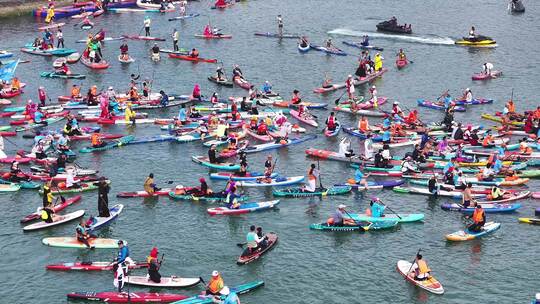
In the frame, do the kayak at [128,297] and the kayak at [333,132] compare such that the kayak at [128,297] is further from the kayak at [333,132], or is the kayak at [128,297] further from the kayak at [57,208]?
the kayak at [333,132]

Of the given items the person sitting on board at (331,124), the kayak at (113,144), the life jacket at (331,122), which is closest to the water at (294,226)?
the kayak at (113,144)

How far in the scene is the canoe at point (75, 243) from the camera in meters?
52.2

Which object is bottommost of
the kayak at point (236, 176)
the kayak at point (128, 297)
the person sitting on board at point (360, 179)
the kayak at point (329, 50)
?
the kayak at point (128, 297)

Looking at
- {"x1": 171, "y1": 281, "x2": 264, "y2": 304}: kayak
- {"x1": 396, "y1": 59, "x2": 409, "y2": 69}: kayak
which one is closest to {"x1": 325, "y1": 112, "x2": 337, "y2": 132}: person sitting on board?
{"x1": 396, "y1": 59, "x2": 409, "y2": 69}: kayak

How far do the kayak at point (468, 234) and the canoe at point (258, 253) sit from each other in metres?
11.7

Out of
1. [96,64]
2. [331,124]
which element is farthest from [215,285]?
[96,64]

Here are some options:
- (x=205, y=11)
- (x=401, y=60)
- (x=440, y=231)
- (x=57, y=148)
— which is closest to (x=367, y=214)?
(x=440, y=231)

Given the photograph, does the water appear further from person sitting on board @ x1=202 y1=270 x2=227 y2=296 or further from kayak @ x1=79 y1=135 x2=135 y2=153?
person sitting on board @ x1=202 y1=270 x2=227 y2=296

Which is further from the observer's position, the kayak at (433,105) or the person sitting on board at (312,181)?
the kayak at (433,105)

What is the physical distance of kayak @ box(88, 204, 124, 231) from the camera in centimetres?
5467

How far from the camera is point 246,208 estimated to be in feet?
189

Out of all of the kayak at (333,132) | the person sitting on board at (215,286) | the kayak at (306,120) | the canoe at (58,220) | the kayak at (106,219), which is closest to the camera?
the person sitting on board at (215,286)

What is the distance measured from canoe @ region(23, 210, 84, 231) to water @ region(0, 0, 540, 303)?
0.52 m

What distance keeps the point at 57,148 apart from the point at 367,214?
28589 mm
